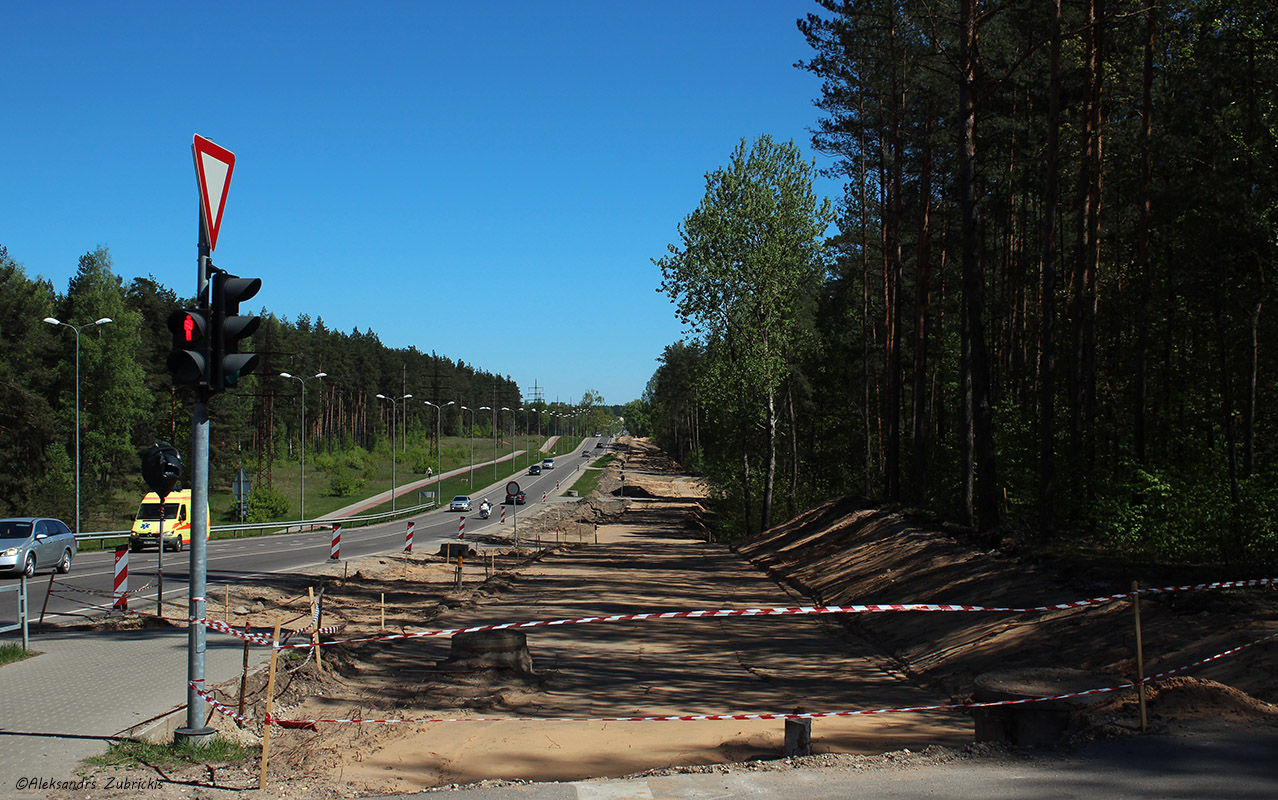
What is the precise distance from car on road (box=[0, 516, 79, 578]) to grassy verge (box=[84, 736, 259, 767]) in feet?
56.5

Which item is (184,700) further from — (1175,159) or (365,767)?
(1175,159)

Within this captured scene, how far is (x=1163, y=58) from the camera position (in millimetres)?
23031

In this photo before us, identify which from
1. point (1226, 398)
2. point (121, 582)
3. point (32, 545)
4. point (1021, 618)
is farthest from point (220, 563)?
point (1226, 398)

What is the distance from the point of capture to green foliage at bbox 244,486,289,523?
61469 mm

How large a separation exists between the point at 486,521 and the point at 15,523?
123 ft

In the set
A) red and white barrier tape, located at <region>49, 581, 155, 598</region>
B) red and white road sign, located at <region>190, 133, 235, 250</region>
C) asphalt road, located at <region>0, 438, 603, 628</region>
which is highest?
red and white road sign, located at <region>190, 133, 235, 250</region>

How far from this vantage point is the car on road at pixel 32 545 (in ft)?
72.5

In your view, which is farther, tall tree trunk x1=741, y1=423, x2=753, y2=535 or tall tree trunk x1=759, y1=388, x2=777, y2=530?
tall tree trunk x1=741, y1=423, x2=753, y2=535

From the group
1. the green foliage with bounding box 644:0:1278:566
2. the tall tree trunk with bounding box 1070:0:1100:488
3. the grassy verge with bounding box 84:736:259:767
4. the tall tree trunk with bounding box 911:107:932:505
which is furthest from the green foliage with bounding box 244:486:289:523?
the grassy verge with bounding box 84:736:259:767

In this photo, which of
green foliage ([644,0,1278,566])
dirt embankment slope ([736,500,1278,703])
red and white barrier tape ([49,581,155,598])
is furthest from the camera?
red and white barrier tape ([49,581,155,598])

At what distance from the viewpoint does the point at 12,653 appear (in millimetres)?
11742

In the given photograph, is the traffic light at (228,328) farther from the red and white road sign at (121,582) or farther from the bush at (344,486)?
the bush at (344,486)

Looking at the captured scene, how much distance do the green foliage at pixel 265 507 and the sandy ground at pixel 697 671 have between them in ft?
133

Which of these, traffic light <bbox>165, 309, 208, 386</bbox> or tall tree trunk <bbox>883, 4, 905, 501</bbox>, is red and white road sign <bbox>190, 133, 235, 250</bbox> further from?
tall tree trunk <bbox>883, 4, 905, 501</bbox>
